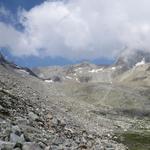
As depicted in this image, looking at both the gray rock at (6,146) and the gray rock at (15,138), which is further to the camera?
the gray rock at (15,138)

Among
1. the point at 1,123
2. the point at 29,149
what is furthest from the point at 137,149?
the point at 29,149

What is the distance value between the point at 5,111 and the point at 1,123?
27.9ft

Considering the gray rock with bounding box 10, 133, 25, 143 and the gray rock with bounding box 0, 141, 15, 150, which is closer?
the gray rock with bounding box 0, 141, 15, 150

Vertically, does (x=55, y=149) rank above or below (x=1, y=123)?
below

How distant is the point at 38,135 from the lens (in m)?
34.0

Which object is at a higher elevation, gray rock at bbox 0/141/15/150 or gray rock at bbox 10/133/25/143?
gray rock at bbox 10/133/25/143

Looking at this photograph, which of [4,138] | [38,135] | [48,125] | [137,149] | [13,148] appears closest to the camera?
[13,148]

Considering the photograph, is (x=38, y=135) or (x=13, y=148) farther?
(x=38, y=135)

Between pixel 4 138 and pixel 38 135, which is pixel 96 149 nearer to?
pixel 38 135

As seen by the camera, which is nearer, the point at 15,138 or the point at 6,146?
the point at 6,146

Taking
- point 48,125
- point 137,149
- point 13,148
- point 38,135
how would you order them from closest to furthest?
point 13,148
point 38,135
point 48,125
point 137,149

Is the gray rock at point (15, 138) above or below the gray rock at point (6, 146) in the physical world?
above

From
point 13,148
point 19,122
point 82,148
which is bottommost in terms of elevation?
point 13,148

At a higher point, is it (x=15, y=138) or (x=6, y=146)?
(x=15, y=138)
